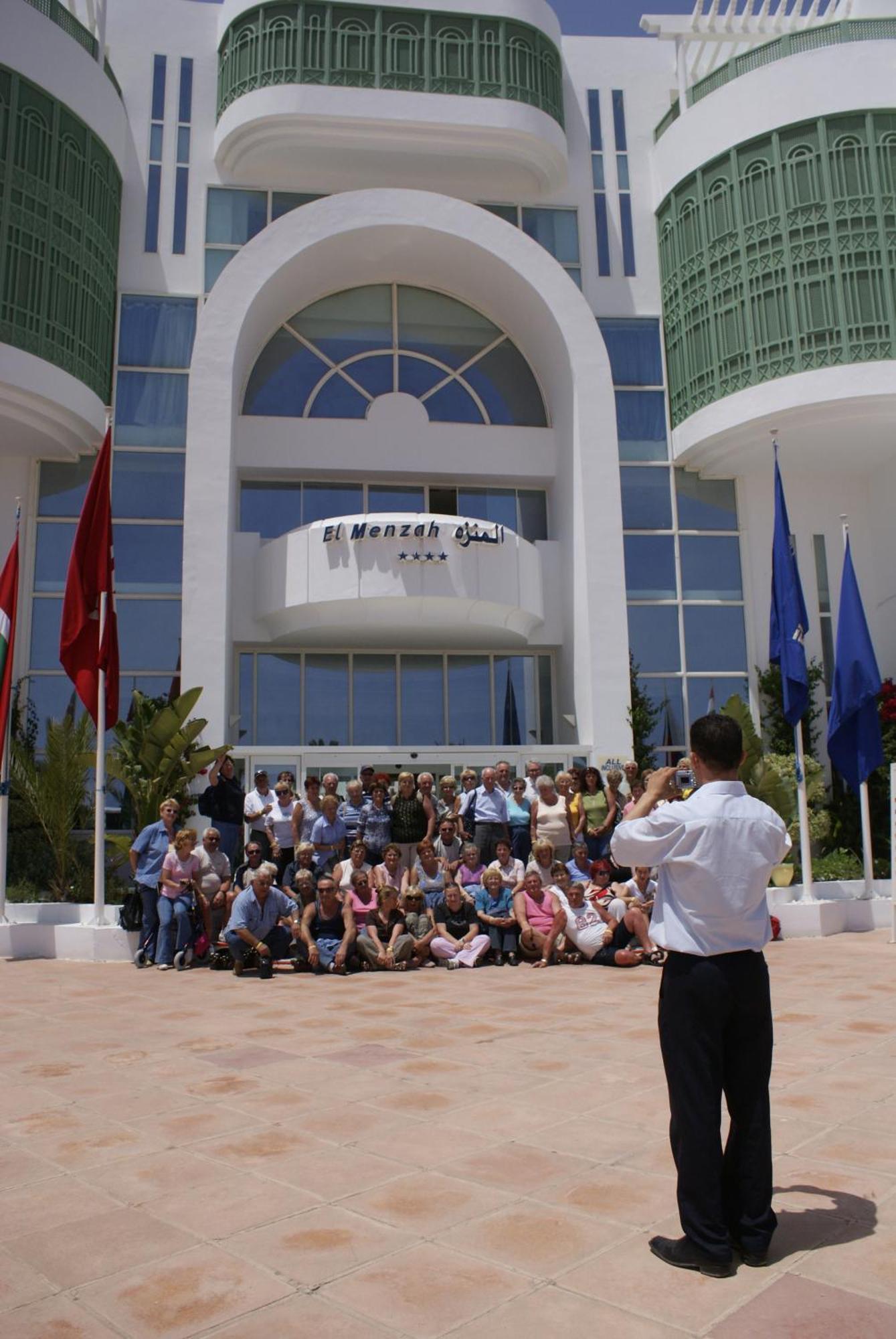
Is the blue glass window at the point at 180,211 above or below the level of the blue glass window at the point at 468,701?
above

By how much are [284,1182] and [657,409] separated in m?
19.3

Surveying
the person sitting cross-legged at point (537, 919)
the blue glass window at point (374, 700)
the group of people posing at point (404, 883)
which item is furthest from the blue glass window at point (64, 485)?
the person sitting cross-legged at point (537, 919)

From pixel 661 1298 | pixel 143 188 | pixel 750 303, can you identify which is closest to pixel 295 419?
pixel 143 188

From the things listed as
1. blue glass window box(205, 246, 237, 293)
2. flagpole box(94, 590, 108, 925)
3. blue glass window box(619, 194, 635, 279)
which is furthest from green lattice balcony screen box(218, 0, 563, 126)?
flagpole box(94, 590, 108, 925)

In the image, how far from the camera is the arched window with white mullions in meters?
20.5

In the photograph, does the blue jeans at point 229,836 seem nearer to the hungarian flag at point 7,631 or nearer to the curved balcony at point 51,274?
the hungarian flag at point 7,631

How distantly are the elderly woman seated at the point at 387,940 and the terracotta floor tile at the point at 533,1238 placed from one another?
6723 mm

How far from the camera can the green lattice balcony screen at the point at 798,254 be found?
1873cm

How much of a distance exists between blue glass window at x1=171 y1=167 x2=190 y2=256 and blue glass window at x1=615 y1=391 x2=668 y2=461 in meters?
9.36

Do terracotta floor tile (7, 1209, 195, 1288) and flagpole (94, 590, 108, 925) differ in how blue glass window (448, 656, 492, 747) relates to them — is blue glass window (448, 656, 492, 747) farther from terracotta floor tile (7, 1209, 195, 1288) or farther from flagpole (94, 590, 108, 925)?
terracotta floor tile (7, 1209, 195, 1288)

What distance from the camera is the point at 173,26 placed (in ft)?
70.1

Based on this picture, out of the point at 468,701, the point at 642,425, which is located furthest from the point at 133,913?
the point at 642,425

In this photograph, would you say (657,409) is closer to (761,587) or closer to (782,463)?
(782,463)

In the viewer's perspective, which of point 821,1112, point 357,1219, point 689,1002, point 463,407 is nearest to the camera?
point 689,1002
